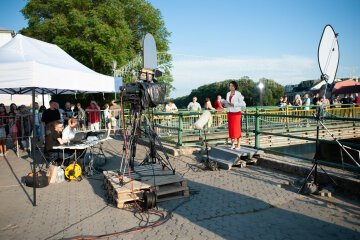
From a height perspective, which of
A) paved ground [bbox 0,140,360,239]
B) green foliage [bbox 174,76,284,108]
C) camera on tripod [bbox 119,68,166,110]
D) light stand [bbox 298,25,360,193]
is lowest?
paved ground [bbox 0,140,360,239]

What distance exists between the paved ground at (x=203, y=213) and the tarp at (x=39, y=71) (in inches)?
94.8

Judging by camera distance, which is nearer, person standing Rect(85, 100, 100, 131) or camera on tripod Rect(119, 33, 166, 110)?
camera on tripod Rect(119, 33, 166, 110)

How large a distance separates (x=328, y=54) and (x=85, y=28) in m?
20.5

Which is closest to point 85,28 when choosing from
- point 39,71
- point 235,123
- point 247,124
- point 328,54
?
point 247,124

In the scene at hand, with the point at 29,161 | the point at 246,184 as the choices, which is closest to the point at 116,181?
the point at 246,184

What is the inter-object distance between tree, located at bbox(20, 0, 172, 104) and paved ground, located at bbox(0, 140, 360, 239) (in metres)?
17.8

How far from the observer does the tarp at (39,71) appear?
216 inches

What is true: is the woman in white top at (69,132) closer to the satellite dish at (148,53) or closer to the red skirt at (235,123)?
the satellite dish at (148,53)

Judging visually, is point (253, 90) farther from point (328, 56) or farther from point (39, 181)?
point (39, 181)

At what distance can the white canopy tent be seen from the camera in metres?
5.47

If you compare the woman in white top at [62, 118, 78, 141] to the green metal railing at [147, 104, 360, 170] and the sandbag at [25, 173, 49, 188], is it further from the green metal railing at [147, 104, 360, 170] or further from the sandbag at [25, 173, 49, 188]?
the green metal railing at [147, 104, 360, 170]

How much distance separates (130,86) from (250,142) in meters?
8.96

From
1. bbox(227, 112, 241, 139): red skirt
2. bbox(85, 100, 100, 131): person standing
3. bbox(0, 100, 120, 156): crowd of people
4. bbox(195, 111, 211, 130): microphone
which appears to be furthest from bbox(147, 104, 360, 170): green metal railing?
bbox(195, 111, 211, 130): microphone

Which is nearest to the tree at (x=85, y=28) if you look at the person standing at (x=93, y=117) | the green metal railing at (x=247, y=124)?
the person standing at (x=93, y=117)
